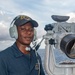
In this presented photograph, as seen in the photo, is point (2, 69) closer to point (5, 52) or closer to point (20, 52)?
point (5, 52)

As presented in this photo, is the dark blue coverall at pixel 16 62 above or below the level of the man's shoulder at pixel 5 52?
below

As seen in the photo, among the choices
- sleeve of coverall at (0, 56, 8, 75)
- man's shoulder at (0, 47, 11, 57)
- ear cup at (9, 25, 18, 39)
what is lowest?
sleeve of coverall at (0, 56, 8, 75)

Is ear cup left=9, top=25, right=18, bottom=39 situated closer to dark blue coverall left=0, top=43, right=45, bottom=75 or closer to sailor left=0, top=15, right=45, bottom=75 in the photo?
sailor left=0, top=15, right=45, bottom=75

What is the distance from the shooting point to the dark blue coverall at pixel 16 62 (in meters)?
4.84

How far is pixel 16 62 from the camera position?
4.96 metres

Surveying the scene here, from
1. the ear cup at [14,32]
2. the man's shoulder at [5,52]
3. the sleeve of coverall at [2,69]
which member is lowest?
the sleeve of coverall at [2,69]

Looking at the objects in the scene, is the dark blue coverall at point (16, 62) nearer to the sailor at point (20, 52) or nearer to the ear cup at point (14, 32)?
the sailor at point (20, 52)

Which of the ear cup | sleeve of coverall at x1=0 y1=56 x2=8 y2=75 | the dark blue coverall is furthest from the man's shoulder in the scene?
the ear cup

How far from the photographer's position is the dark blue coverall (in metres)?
4.84

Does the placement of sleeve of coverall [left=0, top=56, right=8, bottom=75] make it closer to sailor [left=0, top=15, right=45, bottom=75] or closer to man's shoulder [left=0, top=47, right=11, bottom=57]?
sailor [left=0, top=15, right=45, bottom=75]

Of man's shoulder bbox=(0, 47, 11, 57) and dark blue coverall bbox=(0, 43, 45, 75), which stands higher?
man's shoulder bbox=(0, 47, 11, 57)

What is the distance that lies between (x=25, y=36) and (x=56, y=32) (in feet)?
1.44

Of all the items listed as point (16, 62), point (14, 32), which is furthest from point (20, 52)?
point (14, 32)

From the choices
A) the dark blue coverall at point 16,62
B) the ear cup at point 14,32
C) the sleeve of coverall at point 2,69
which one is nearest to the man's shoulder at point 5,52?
the dark blue coverall at point 16,62
